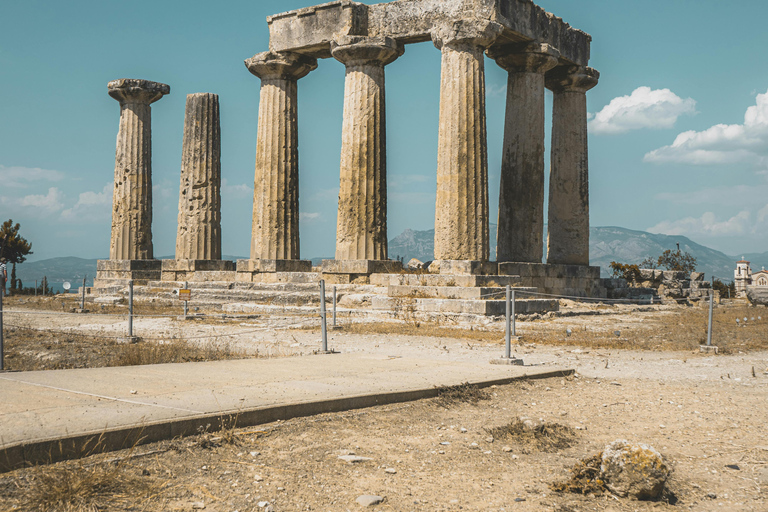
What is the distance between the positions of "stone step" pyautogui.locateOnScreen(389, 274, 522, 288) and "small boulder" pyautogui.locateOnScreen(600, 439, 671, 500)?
12.9m

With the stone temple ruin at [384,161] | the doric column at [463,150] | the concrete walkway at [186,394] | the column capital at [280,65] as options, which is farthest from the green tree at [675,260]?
the concrete walkway at [186,394]

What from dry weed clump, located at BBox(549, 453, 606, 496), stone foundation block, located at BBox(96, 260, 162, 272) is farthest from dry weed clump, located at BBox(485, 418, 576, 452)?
stone foundation block, located at BBox(96, 260, 162, 272)

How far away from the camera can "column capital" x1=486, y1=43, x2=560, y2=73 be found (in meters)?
21.3

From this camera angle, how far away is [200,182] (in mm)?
26547

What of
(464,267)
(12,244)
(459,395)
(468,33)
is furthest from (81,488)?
(12,244)

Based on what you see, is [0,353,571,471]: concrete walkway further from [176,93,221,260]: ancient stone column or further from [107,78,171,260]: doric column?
[107,78,171,260]: doric column

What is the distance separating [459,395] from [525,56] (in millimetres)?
16357

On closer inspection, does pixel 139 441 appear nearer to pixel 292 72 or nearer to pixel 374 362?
pixel 374 362

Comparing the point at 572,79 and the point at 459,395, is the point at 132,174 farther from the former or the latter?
the point at 459,395

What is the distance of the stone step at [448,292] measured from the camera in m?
17.1

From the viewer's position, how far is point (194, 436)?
5379 millimetres

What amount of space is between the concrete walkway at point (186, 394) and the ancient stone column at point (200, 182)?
17.7 metres

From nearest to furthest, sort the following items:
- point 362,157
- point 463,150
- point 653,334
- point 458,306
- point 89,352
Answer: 1. point 89,352
2. point 653,334
3. point 458,306
4. point 463,150
5. point 362,157

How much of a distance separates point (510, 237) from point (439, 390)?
15.9m
